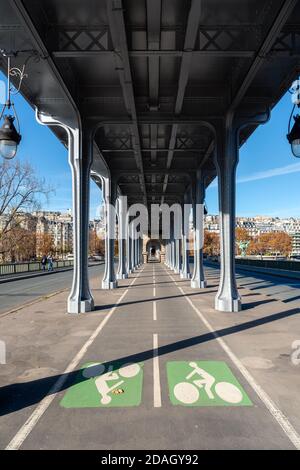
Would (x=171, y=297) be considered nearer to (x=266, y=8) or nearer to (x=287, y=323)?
(x=287, y=323)

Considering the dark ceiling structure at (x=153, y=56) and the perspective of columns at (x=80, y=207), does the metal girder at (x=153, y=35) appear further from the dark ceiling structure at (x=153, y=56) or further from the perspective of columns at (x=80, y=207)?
the perspective of columns at (x=80, y=207)

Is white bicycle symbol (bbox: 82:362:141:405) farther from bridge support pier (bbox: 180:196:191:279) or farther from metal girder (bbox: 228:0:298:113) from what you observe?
bridge support pier (bbox: 180:196:191:279)

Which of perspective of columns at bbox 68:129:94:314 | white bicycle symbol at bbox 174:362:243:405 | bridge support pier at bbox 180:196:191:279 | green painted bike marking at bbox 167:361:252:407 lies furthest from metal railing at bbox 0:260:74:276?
white bicycle symbol at bbox 174:362:243:405

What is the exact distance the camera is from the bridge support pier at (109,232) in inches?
875

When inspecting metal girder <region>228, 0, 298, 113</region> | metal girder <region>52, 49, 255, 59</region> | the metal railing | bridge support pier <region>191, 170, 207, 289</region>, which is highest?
metal girder <region>52, 49, 255, 59</region>

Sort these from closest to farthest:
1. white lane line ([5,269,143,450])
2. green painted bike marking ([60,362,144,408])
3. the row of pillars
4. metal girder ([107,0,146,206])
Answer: white lane line ([5,269,143,450]) → green painted bike marking ([60,362,144,408]) → metal girder ([107,0,146,206]) → the row of pillars

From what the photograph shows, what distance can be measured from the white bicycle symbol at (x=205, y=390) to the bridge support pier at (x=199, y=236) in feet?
54.9

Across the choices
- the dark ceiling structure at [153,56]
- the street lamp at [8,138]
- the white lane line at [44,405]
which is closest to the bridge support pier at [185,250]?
the dark ceiling structure at [153,56]

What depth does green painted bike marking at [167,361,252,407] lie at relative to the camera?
5.18 m

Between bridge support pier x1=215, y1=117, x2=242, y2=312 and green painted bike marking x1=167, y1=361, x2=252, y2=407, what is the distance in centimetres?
667

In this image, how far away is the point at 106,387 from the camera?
575 centimetres

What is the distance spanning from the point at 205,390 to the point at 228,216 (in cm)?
890

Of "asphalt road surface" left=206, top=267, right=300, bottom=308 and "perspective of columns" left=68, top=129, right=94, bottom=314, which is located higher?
"perspective of columns" left=68, top=129, right=94, bottom=314

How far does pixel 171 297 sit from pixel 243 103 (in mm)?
9963
